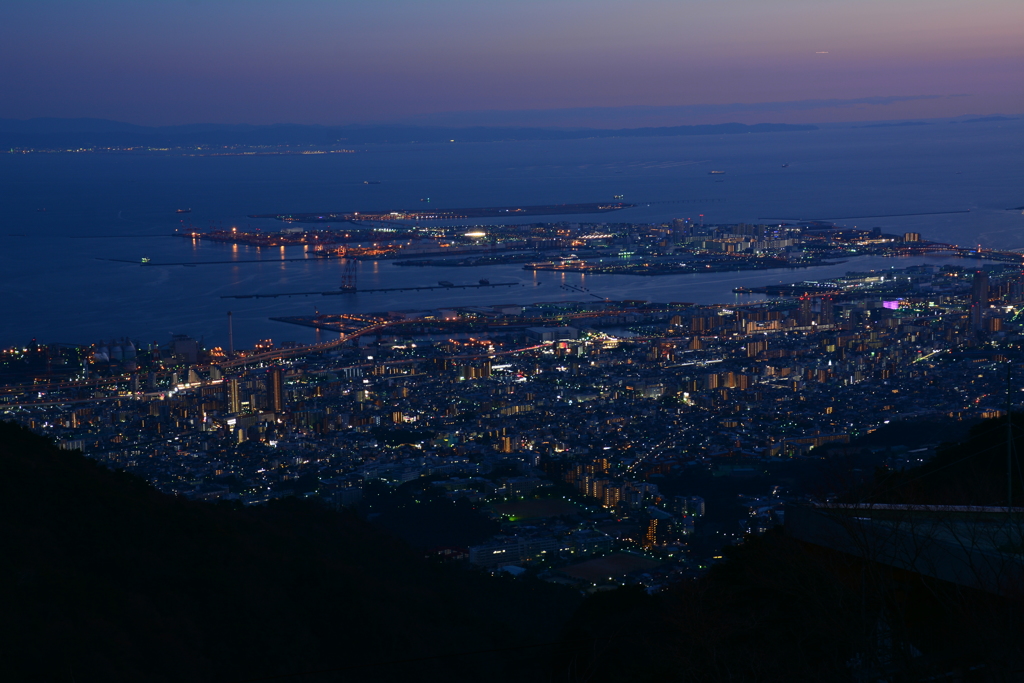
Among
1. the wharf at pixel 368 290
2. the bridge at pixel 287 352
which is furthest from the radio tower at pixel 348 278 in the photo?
the bridge at pixel 287 352

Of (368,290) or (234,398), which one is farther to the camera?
(368,290)

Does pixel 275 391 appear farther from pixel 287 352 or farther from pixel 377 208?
pixel 377 208

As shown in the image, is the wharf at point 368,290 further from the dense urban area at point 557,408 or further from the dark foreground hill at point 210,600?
the dark foreground hill at point 210,600

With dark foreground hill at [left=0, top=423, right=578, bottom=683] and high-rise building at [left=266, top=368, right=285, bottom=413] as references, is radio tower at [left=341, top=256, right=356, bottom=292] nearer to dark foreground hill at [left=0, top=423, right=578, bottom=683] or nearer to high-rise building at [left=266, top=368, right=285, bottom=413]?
high-rise building at [left=266, top=368, right=285, bottom=413]

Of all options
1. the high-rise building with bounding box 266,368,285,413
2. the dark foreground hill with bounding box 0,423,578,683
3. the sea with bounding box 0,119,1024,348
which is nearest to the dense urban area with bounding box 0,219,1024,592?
the high-rise building with bounding box 266,368,285,413

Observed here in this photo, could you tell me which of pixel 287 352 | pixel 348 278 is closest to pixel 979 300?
pixel 287 352

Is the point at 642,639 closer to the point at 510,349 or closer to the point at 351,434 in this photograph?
the point at 351,434
